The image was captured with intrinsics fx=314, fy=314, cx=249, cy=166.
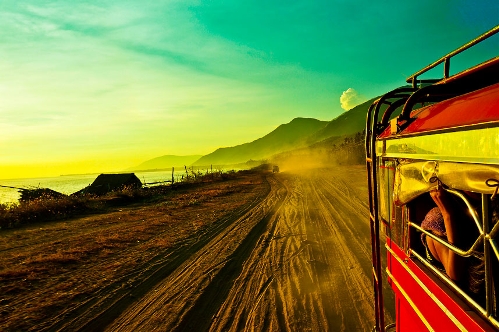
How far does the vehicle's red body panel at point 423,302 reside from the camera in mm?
1921

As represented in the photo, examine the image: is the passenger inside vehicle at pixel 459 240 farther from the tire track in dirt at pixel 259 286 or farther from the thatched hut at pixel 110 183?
the thatched hut at pixel 110 183

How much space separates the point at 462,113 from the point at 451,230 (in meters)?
0.77

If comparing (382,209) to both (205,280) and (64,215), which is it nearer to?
(205,280)

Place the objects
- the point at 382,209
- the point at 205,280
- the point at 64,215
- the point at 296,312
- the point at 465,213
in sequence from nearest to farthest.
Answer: the point at 465,213, the point at 382,209, the point at 296,312, the point at 205,280, the point at 64,215

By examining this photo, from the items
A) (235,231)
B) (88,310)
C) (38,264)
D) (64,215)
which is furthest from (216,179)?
(88,310)

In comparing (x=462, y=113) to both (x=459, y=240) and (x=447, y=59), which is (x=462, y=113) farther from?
(x=447, y=59)

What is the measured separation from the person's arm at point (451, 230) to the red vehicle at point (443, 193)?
1 centimetres

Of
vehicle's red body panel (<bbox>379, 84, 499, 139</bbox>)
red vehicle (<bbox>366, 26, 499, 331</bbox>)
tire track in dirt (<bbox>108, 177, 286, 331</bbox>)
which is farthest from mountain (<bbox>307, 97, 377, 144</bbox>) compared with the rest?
vehicle's red body panel (<bbox>379, 84, 499, 139</bbox>)

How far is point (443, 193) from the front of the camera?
216cm

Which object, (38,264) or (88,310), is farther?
(38,264)

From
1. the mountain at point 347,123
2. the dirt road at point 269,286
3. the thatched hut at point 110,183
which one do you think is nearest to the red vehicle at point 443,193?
the dirt road at point 269,286

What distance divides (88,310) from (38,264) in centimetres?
330

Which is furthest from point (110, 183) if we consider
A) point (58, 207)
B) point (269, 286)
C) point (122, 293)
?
point (269, 286)

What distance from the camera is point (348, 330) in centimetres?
416
